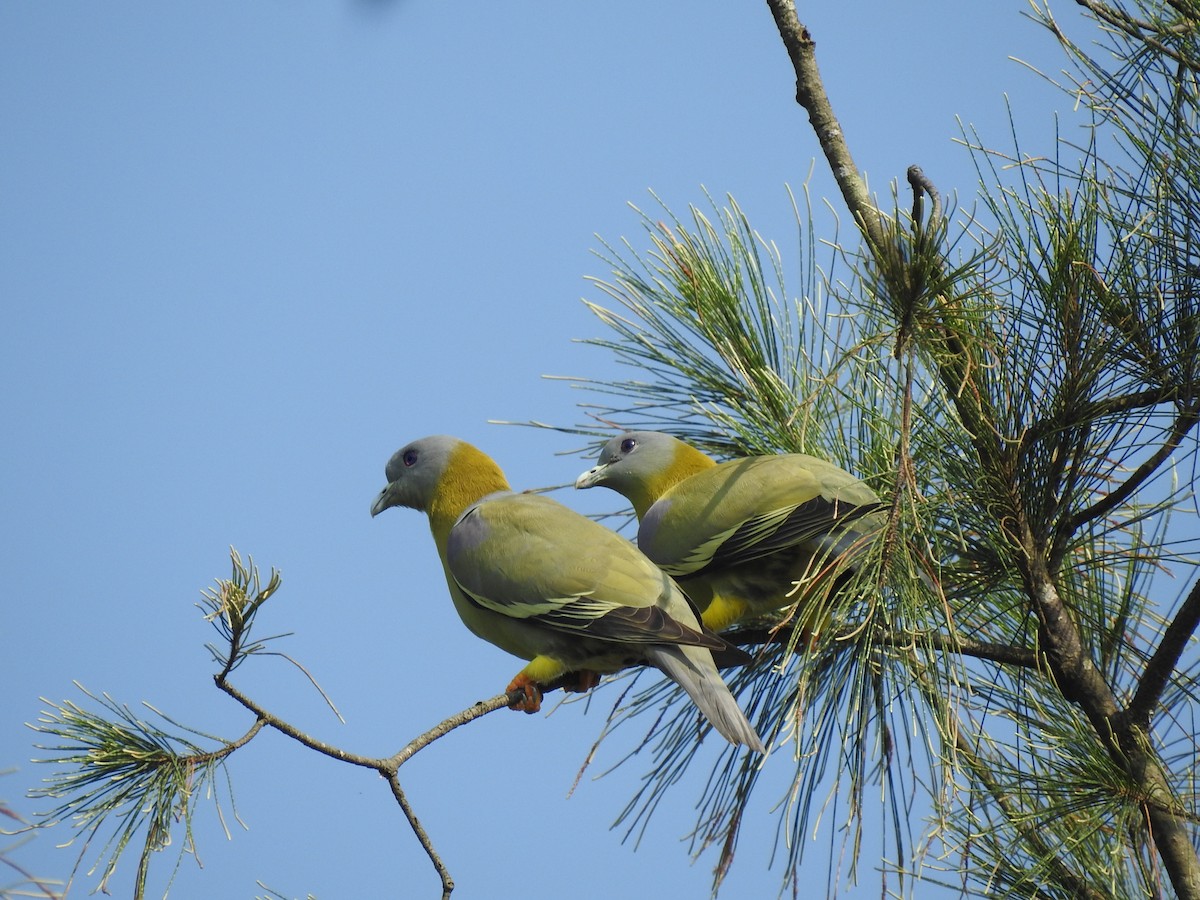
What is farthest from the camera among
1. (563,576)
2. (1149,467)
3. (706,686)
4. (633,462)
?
(633,462)

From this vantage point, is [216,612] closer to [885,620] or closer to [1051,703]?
[885,620]

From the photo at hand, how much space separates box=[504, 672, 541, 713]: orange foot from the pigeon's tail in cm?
42

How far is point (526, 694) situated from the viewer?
128 inches

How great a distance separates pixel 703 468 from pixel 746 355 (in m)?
0.38

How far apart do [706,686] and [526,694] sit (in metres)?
0.61

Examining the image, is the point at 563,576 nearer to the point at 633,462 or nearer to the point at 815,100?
the point at 633,462

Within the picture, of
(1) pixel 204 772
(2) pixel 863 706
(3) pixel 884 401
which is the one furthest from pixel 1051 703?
(1) pixel 204 772

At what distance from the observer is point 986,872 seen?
8.93 feet

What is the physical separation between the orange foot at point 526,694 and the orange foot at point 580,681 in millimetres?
109

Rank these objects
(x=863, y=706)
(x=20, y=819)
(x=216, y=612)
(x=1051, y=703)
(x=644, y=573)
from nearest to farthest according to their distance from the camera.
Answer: (x=20, y=819), (x=216, y=612), (x=863, y=706), (x=1051, y=703), (x=644, y=573)

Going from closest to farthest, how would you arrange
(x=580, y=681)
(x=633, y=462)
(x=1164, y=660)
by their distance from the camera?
1. (x=1164, y=660)
2. (x=580, y=681)
3. (x=633, y=462)

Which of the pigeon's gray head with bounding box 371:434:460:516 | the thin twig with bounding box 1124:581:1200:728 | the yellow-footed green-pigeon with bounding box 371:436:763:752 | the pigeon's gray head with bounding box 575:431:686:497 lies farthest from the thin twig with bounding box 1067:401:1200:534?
the pigeon's gray head with bounding box 371:434:460:516

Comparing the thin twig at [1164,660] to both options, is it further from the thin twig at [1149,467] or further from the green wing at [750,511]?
the green wing at [750,511]

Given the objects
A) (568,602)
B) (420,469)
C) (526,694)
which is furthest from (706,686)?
(420,469)
